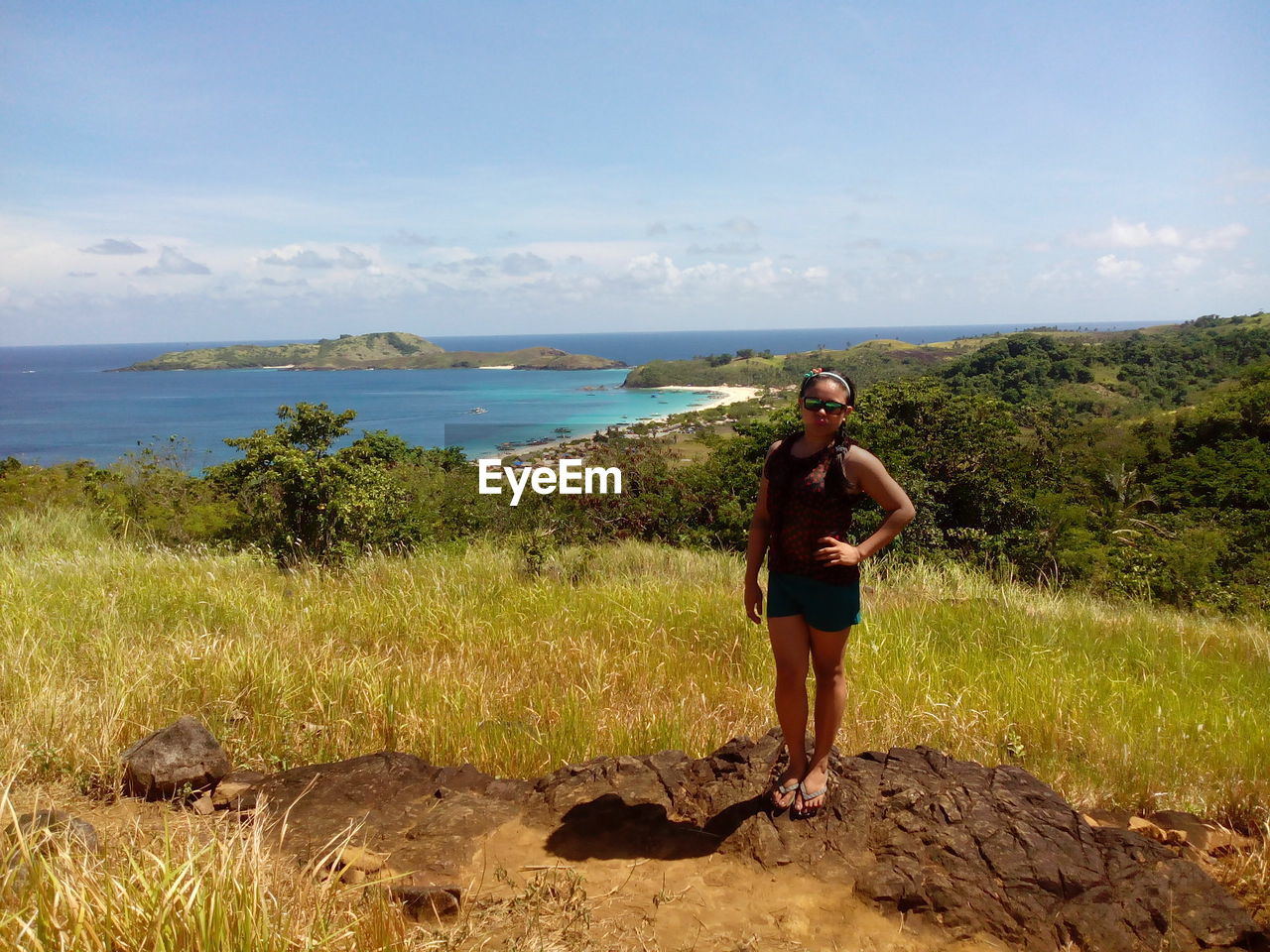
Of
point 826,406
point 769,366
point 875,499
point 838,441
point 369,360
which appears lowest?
point 875,499

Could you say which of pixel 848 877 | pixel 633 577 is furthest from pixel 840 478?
pixel 633 577

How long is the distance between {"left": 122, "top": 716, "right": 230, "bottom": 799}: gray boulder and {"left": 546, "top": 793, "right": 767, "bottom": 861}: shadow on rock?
176 centimetres

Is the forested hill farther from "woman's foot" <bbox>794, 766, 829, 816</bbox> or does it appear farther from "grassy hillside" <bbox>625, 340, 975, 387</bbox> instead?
"woman's foot" <bbox>794, 766, 829, 816</bbox>

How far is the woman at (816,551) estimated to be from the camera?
333 centimetres

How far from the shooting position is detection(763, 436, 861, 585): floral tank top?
3352mm

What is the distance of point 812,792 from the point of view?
11.2ft

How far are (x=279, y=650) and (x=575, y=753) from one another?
7.46ft

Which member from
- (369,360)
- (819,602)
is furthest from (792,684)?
(369,360)

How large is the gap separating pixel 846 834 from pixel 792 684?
648 millimetres

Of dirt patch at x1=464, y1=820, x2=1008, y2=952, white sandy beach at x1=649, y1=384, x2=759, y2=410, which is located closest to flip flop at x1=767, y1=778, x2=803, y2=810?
dirt patch at x1=464, y1=820, x2=1008, y2=952

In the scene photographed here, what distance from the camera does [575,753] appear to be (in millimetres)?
4309

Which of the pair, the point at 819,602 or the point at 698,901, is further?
the point at 819,602

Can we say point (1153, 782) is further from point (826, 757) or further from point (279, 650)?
point (279, 650)

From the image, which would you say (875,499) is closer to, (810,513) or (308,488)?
(810,513)
